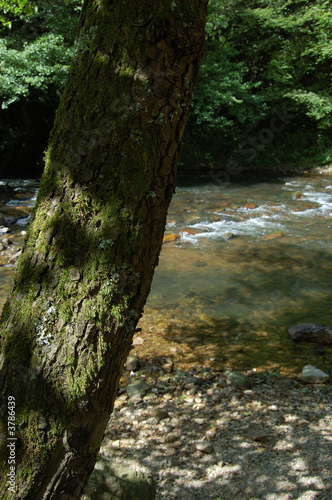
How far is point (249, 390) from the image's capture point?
368 cm

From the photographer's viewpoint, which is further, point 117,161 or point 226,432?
point 226,432

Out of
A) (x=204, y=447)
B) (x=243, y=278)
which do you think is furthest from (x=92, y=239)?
(x=243, y=278)

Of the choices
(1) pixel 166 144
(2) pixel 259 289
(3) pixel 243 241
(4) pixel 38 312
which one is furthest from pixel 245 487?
(3) pixel 243 241

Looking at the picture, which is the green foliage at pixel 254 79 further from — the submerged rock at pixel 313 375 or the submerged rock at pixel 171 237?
the submerged rock at pixel 313 375

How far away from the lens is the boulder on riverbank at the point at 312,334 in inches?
179

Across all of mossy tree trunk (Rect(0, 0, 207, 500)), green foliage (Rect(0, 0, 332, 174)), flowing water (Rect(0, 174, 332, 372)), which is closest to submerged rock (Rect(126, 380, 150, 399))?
flowing water (Rect(0, 174, 332, 372))

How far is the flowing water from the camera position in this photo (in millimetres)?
4559

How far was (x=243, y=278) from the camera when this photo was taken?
252 inches

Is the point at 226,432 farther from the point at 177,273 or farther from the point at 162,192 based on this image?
the point at 177,273

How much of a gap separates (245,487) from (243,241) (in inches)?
234

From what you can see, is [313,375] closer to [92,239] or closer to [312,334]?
[312,334]

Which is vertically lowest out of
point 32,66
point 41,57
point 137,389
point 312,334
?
point 137,389

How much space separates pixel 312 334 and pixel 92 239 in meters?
3.90

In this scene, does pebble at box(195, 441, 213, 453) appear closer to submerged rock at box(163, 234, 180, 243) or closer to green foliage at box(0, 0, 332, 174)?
submerged rock at box(163, 234, 180, 243)
